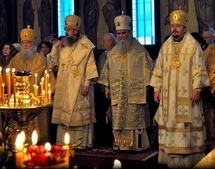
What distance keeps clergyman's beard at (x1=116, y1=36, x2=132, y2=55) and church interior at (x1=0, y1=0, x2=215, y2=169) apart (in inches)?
35.8

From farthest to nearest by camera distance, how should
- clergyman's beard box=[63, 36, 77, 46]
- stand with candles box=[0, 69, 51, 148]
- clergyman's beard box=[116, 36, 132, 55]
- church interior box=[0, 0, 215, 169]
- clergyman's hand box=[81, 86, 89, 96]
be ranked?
clergyman's beard box=[63, 36, 77, 46] < clergyman's hand box=[81, 86, 89, 96] < clergyman's beard box=[116, 36, 132, 55] < church interior box=[0, 0, 215, 169] < stand with candles box=[0, 69, 51, 148]

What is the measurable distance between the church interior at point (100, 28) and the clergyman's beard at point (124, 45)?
91cm

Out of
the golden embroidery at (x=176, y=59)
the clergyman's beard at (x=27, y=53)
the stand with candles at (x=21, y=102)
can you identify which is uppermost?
the clergyman's beard at (x=27, y=53)

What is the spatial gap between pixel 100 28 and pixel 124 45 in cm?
366

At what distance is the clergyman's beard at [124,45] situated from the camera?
6.56m

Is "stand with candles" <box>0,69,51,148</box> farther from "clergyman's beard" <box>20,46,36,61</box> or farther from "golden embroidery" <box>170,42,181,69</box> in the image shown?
"clergyman's beard" <box>20,46,36,61</box>

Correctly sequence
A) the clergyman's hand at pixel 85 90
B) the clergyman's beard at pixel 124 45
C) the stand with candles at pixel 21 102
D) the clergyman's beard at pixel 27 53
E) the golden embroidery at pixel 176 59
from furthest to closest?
1. the clergyman's beard at pixel 27 53
2. the clergyman's hand at pixel 85 90
3. the clergyman's beard at pixel 124 45
4. the golden embroidery at pixel 176 59
5. the stand with candles at pixel 21 102

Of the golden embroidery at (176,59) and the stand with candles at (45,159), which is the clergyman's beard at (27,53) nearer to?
the golden embroidery at (176,59)

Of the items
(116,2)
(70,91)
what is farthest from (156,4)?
(70,91)

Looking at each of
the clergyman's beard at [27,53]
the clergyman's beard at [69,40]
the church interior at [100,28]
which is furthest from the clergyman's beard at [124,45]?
the clergyman's beard at [27,53]

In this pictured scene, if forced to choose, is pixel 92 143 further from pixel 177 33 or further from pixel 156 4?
pixel 156 4

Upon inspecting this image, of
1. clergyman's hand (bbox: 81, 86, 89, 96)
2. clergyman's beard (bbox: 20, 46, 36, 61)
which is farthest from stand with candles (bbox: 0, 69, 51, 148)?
clergyman's beard (bbox: 20, 46, 36, 61)

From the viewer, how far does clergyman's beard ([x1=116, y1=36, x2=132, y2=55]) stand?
6.56 meters

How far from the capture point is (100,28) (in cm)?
1016
